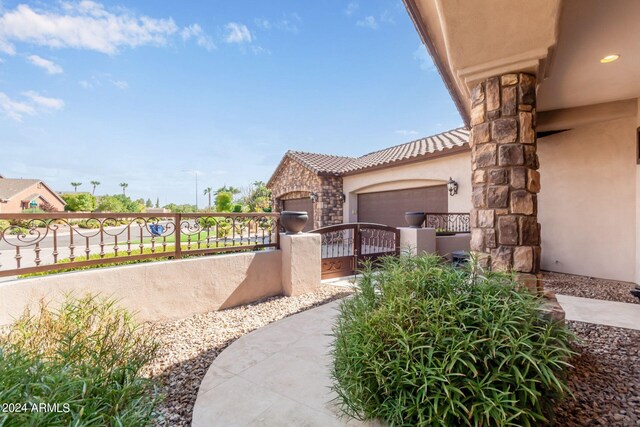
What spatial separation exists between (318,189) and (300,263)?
25.7ft

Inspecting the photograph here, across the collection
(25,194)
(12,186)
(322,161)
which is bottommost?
(25,194)

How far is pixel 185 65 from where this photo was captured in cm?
1012

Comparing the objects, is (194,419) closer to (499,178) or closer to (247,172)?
(499,178)

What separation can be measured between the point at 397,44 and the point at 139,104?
1360 cm

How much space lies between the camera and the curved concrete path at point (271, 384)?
206cm

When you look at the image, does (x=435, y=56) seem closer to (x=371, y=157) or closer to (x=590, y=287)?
(x=590, y=287)

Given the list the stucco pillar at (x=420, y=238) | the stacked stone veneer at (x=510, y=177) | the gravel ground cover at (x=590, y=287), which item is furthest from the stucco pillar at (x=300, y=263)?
the gravel ground cover at (x=590, y=287)

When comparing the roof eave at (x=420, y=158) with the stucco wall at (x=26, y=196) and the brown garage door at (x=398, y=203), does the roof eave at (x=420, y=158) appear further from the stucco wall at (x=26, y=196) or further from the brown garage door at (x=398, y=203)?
the stucco wall at (x=26, y=196)

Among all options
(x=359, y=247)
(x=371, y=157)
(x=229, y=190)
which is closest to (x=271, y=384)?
(x=359, y=247)

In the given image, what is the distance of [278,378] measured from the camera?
8.45 ft

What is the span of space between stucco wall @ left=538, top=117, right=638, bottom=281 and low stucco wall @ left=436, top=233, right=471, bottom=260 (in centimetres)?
178

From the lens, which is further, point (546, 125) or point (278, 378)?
point (546, 125)

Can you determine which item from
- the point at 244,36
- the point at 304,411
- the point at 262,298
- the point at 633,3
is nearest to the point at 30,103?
the point at 244,36

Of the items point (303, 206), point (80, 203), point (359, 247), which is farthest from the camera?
point (80, 203)
